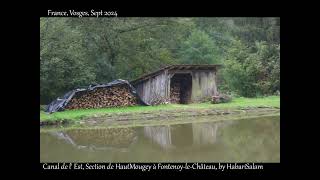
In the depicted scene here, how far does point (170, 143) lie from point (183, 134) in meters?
1.91

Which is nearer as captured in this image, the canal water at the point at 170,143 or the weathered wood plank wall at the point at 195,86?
the canal water at the point at 170,143

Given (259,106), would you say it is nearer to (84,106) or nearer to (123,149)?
(84,106)

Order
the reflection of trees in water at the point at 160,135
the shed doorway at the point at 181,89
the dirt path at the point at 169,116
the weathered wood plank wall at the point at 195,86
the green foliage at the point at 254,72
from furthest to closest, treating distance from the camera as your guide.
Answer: the green foliage at the point at 254,72 → the shed doorway at the point at 181,89 → the weathered wood plank wall at the point at 195,86 → the dirt path at the point at 169,116 → the reflection of trees in water at the point at 160,135

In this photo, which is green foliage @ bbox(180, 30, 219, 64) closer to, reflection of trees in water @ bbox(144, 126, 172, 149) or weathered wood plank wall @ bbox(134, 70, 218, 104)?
weathered wood plank wall @ bbox(134, 70, 218, 104)

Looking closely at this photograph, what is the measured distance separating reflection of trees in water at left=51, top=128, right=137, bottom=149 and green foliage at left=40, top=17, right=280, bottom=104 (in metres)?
8.72

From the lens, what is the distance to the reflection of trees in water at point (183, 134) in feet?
51.0

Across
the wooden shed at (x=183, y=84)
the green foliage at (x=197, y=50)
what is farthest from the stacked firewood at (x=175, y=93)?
the green foliage at (x=197, y=50)

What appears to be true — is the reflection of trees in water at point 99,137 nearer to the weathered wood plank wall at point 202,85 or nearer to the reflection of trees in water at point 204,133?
the reflection of trees in water at point 204,133

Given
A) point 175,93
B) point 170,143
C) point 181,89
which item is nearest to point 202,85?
point 181,89

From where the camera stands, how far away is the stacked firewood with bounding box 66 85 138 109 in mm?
25156

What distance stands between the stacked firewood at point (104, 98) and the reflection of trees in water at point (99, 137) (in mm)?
6176

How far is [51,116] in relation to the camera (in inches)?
834

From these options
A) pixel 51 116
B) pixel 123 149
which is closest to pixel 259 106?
pixel 51 116

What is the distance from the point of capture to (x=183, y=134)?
17359mm
